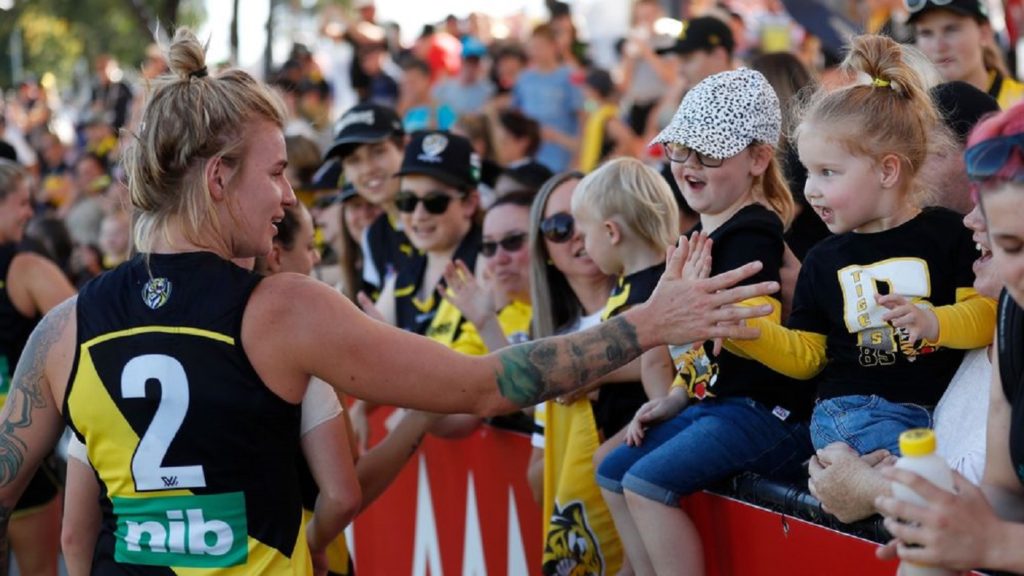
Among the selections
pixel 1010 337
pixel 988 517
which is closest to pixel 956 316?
pixel 1010 337

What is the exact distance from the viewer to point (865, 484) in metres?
3.49

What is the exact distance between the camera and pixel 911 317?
12.0ft

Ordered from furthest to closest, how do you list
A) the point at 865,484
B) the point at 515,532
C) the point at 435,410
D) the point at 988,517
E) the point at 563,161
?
the point at 563,161
the point at 515,532
the point at 435,410
the point at 865,484
the point at 988,517

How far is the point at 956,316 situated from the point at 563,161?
8108 millimetres

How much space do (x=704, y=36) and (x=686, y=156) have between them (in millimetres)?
3474

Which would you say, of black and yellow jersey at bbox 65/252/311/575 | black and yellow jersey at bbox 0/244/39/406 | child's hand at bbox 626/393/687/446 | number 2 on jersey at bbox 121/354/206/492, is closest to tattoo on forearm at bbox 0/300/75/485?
black and yellow jersey at bbox 65/252/311/575

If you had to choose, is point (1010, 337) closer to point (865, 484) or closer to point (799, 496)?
point (865, 484)

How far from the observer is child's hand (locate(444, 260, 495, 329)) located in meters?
5.62

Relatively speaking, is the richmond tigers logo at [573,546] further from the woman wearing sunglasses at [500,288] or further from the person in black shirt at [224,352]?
the person in black shirt at [224,352]

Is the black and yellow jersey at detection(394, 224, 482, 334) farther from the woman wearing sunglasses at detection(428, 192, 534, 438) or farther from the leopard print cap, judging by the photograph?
the leopard print cap

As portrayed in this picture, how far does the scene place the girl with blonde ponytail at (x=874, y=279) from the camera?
3881 millimetres

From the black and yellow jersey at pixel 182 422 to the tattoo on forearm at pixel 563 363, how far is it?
574 millimetres

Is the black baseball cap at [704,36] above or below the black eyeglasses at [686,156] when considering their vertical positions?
below

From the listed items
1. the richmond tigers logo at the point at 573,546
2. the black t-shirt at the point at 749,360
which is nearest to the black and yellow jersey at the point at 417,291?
the richmond tigers logo at the point at 573,546
